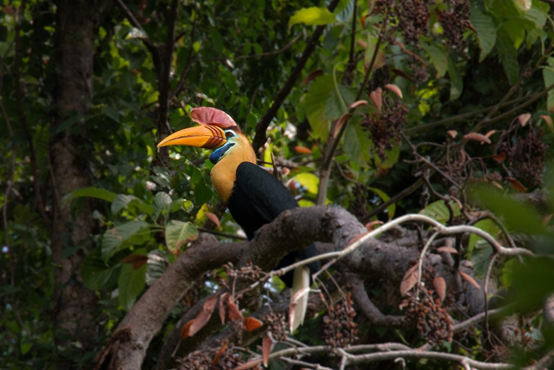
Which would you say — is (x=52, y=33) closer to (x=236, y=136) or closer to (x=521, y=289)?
(x=236, y=136)

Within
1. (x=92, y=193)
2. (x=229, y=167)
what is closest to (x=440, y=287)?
(x=229, y=167)

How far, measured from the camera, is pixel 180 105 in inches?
81.0

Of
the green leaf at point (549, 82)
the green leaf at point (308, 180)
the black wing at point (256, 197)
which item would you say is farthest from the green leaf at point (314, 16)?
the green leaf at point (308, 180)

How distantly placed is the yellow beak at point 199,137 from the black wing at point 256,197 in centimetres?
28

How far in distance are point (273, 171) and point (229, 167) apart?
1.08 ft

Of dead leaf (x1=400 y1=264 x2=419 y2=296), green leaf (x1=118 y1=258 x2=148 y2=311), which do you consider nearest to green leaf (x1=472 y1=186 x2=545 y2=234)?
dead leaf (x1=400 y1=264 x2=419 y2=296)

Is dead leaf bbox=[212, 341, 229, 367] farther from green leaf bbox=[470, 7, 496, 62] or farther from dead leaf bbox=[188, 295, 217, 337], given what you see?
green leaf bbox=[470, 7, 496, 62]

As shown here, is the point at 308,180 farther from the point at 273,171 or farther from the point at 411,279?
the point at 411,279

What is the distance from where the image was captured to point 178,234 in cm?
236

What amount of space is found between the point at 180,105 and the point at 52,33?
2.16 m

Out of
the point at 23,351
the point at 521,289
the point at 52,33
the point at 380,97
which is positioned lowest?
the point at 23,351

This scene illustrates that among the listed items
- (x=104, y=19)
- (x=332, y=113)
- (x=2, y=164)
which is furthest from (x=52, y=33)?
(x=332, y=113)

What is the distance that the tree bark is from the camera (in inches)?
127

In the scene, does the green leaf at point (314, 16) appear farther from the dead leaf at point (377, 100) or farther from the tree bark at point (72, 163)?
the tree bark at point (72, 163)
